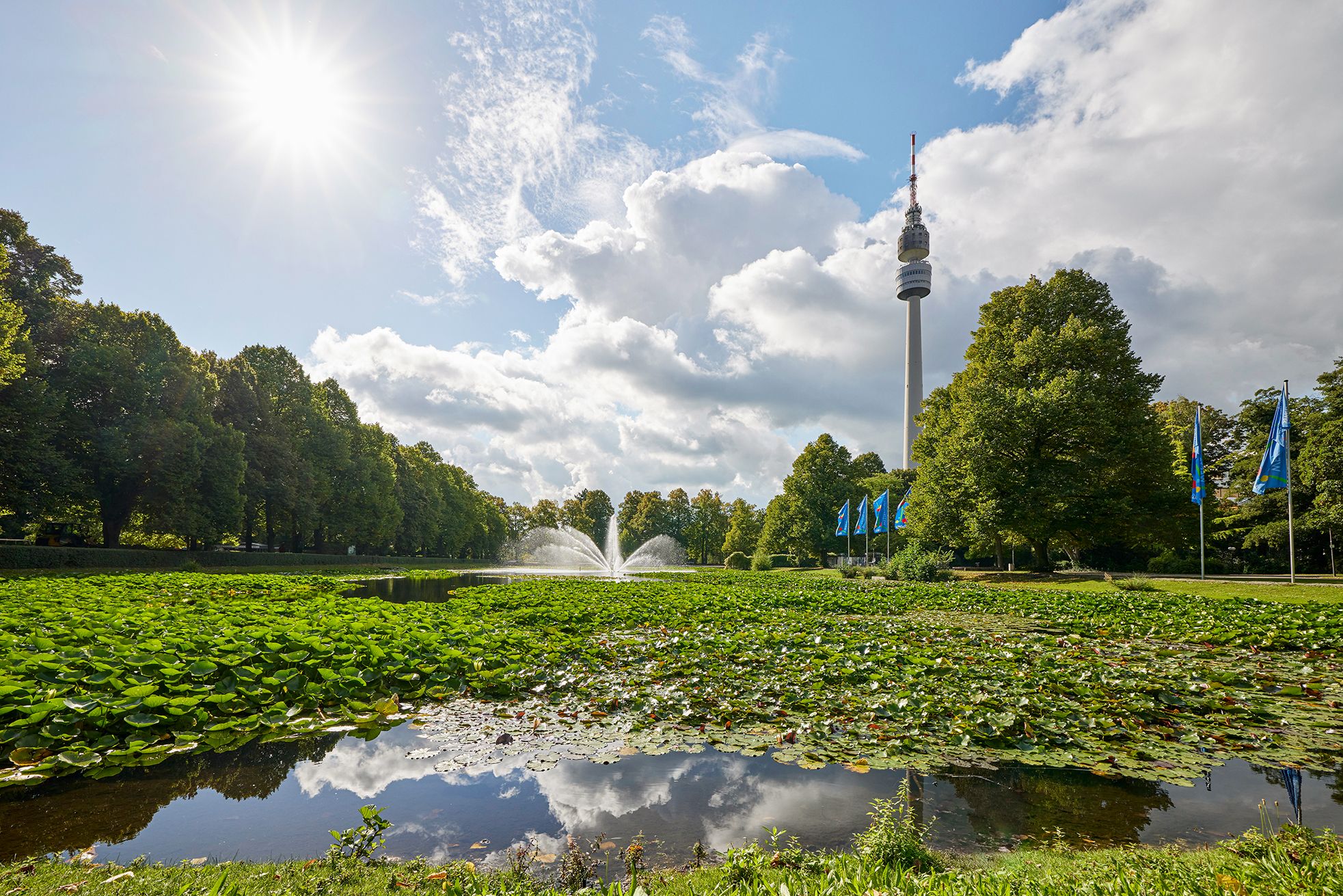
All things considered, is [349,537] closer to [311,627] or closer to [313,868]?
[311,627]

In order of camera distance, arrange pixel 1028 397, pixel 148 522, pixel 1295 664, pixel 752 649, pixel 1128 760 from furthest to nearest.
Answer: pixel 148 522, pixel 1028 397, pixel 752 649, pixel 1295 664, pixel 1128 760

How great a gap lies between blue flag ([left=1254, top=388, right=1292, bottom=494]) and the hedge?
151 ft

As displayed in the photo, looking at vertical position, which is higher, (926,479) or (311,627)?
(926,479)

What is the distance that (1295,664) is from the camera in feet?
29.0

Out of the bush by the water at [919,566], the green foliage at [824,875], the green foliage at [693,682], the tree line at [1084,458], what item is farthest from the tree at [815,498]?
the green foliage at [824,875]

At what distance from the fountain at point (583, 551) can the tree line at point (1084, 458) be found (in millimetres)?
32296

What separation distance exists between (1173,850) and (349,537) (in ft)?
172

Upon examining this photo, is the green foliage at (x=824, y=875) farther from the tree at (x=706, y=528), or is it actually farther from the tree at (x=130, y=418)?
the tree at (x=706, y=528)

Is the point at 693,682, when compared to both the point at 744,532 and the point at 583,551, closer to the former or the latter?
the point at 583,551

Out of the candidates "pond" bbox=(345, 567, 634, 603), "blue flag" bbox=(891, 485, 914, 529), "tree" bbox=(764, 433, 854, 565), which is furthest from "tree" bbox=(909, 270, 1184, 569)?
"tree" bbox=(764, 433, 854, 565)

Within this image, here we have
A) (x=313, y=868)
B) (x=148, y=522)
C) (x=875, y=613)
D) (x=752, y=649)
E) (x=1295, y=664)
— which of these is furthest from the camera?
(x=148, y=522)

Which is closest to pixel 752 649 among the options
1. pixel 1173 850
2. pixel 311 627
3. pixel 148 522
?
pixel 1173 850

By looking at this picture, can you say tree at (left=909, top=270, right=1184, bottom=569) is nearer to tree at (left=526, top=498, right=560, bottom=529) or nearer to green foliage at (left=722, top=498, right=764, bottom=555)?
green foliage at (left=722, top=498, right=764, bottom=555)

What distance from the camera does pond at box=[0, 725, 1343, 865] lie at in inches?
159
